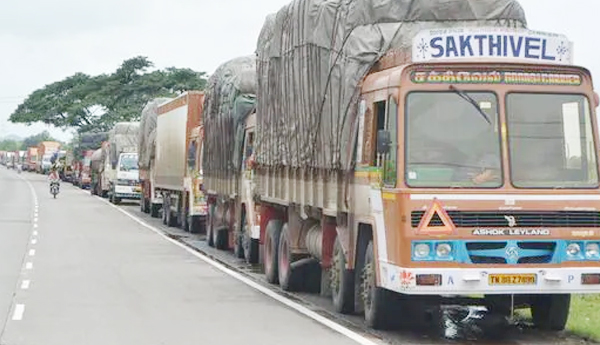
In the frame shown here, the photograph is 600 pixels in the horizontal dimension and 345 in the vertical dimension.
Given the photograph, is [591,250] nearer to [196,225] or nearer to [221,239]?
[221,239]

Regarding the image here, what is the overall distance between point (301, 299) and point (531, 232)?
5102 mm

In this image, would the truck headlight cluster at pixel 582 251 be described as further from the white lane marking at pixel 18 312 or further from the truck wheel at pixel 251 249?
the truck wheel at pixel 251 249

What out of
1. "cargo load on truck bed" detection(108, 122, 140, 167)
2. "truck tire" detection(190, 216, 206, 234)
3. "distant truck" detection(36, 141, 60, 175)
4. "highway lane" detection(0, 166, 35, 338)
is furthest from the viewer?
"distant truck" detection(36, 141, 60, 175)

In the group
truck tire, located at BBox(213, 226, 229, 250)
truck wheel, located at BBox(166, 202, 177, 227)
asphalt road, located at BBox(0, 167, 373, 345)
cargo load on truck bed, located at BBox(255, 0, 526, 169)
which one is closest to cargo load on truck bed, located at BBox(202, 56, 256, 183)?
truck tire, located at BBox(213, 226, 229, 250)

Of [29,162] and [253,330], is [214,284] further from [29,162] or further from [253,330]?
[29,162]

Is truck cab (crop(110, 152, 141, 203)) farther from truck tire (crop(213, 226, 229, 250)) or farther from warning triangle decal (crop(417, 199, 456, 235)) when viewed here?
warning triangle decal (crop(417, 199, 456, 235))

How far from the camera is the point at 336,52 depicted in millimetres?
13148

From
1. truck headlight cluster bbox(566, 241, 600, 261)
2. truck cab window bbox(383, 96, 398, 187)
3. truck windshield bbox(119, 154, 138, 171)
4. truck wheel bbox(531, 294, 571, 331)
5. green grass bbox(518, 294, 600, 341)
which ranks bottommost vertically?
green grass bbox(518, 294, 600, 341)

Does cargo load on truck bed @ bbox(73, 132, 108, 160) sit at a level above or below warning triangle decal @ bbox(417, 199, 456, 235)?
above

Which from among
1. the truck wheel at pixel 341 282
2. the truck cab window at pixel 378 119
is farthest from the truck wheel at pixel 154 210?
the truck cab window at pixel 378 119

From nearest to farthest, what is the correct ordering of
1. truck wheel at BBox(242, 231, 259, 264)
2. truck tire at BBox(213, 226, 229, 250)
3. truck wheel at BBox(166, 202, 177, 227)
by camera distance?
truck wheel at BBox(242, 231, 259, 264)
truck tire at BBox(213, 226, 229, 250)
truck wheel at BBox(166, 202, 177, 227)

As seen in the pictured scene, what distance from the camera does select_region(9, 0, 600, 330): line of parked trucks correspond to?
1054 centimetres

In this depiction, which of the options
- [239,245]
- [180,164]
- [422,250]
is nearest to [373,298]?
[422,250]

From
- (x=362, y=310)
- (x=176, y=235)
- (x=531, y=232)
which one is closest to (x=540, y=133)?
(x=531, y=232)
